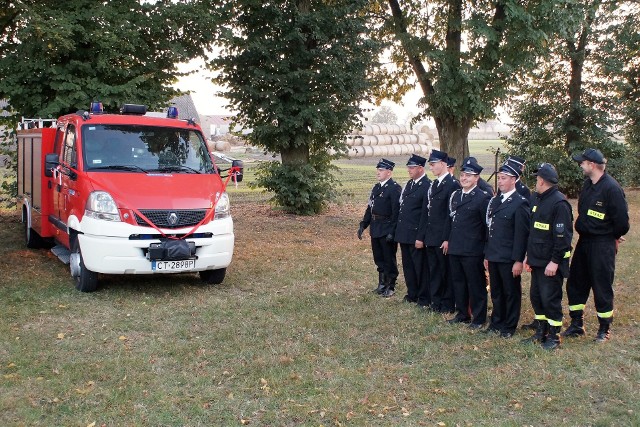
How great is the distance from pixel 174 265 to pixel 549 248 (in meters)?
4.59

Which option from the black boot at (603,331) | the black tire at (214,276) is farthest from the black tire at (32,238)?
the black boot at (603,331)

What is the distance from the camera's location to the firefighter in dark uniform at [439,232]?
8.23 metres

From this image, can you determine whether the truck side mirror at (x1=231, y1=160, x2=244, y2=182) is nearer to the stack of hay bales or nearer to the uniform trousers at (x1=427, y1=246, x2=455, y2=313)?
the uniform trousers at (x1=427, y1=246, x2=455, y2=313)

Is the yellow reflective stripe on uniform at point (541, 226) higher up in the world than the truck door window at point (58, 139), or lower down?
lower down

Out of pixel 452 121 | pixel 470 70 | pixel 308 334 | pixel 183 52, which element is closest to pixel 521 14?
pixel 470 70

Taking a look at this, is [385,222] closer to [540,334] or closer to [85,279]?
[540,334]

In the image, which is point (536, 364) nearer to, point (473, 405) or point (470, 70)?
point (473, 405)

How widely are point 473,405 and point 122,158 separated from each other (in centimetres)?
605

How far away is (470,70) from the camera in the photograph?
17641mm

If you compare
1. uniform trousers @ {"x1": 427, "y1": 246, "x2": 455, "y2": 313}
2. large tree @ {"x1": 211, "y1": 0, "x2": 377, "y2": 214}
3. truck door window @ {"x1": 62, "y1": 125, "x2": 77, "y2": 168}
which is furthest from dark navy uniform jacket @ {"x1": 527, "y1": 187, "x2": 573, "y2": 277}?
A: large tree @ {"x1": 211, "y1": 0, "x2": 377, "y2": 214}

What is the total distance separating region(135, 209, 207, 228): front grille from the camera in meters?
8.74

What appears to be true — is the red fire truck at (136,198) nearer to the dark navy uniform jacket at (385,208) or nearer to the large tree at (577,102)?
the dark navy uniform jacket at (385,208)

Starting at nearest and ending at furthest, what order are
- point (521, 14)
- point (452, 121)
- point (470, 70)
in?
1. point (521, 14)
2. point (470, 70)
3. point (452, 121)

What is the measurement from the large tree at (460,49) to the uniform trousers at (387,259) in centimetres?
910
